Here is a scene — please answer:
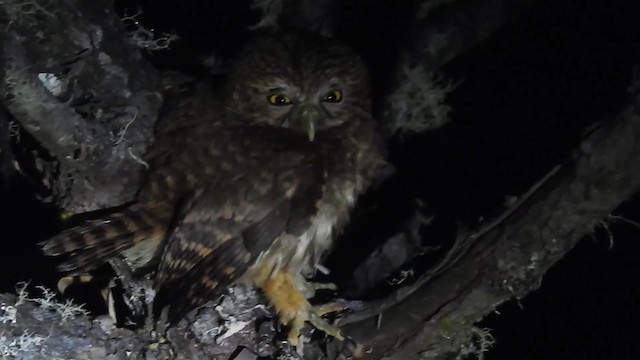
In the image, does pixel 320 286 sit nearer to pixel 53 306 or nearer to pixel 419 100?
pixel 419 100

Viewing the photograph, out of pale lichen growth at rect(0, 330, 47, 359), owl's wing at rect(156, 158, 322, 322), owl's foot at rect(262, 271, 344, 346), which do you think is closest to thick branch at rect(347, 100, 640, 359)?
owl's foot at rect(262, 271, 344, 346)

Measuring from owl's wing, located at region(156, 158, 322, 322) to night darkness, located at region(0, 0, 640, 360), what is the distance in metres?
0.45

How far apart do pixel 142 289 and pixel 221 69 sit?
30.3 inches

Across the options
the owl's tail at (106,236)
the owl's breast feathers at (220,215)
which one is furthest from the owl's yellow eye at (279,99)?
the owl's tail at (106,236)

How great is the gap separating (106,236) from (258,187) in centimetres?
34

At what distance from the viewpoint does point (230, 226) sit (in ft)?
5.12

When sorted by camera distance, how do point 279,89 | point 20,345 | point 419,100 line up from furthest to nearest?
point 419,100 < point 279,89 < point 20,345

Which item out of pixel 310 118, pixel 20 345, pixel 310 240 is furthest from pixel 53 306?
pixel 310 118

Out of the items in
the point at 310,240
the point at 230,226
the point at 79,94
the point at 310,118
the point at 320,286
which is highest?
the point at 79,94

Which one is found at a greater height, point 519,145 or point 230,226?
point 230,226

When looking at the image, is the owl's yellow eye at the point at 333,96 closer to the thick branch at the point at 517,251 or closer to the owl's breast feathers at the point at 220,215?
the owl's breast feathers at the point at 220,215

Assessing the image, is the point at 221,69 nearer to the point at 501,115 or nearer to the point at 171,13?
the point at 171,13

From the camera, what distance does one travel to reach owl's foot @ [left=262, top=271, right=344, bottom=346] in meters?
1.52

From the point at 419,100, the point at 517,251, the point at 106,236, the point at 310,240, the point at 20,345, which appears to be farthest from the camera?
the point at 419,100
